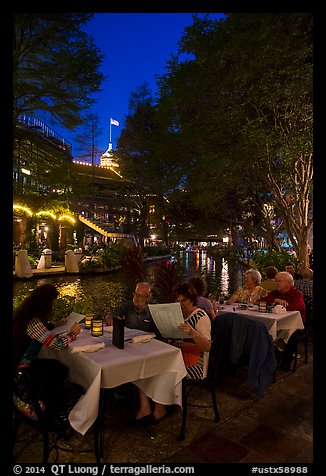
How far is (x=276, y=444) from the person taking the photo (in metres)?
3.05

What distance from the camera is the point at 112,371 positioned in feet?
9.07

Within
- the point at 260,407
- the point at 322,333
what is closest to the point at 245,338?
the point at 260,407

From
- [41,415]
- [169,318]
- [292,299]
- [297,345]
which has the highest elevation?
[169,318]

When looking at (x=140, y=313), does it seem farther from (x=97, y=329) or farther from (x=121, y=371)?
(x=121, y=371)

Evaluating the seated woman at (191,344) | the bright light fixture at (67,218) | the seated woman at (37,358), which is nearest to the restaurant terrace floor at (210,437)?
the seated woman at (191,344)

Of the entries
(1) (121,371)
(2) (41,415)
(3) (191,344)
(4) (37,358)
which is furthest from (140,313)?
(2) (41,415)

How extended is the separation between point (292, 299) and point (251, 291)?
757 mm

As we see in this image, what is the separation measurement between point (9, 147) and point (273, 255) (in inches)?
385

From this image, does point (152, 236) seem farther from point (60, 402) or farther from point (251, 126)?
point (60, 402)

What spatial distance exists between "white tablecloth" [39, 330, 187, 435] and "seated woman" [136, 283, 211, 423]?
10.5 inches

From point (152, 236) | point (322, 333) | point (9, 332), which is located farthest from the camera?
point (152, 236)

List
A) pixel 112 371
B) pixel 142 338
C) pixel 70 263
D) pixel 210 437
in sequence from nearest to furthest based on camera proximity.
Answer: pixel 112 371
pixel 210 437
pixel 142 338
pixel 70 263

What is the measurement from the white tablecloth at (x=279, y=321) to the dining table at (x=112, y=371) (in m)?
2.00

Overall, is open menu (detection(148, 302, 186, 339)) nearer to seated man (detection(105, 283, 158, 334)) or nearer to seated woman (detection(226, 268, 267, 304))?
→ seated man (detection(105, 283, 158, 334))
